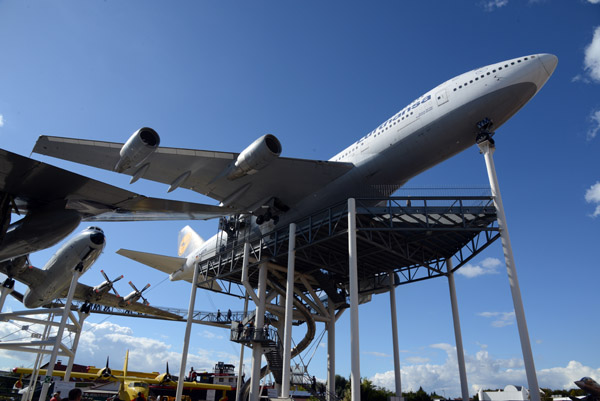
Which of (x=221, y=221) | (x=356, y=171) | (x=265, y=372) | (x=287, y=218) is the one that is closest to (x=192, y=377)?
(x=265, y=372)

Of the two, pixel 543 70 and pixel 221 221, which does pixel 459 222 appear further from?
pixel 221 221

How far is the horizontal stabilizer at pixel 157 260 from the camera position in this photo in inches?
1275

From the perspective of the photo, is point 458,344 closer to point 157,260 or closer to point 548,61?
point 548,61

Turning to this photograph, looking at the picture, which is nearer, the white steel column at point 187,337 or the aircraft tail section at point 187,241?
the white steel column at point 187,337

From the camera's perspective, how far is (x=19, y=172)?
544 cm

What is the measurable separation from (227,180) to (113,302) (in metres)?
23.0

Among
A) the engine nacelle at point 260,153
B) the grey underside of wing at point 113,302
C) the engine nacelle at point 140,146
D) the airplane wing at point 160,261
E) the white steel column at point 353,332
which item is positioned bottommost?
the white steel column at point 353,332

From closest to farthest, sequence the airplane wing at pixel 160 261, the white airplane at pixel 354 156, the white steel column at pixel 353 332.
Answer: the white steel column at pixel 353 332 < the white airplane at pixel 354 156 < the airplane wing at pixel 160 261

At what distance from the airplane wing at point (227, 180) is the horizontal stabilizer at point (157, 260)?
35.2 ft

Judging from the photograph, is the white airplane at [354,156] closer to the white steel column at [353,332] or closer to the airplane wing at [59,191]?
the white steel column at [353,332]

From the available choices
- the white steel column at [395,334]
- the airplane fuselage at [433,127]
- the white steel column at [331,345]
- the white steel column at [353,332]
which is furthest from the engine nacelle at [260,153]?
Result: the white steel column at [331,345]

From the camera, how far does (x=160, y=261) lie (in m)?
33.8

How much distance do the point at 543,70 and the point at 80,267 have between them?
24.9 metres

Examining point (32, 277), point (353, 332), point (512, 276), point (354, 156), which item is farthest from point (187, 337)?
point (512, 276)
